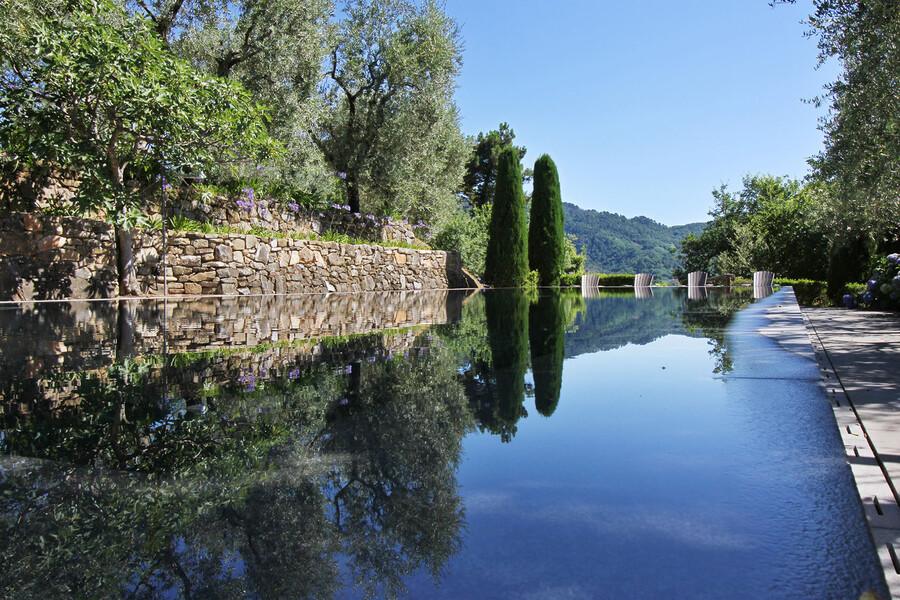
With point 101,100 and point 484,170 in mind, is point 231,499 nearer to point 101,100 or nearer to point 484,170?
point 101,100

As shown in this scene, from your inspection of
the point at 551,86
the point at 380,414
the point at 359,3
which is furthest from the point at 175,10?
the point at 380,414

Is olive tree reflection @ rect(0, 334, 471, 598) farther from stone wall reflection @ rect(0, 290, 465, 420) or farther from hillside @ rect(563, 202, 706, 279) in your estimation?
hillside @ rect(563, 202, 706, 279)

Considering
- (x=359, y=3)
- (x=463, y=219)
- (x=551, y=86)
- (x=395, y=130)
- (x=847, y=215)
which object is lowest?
(x=847, y=215)

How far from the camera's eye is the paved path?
1.47 metres

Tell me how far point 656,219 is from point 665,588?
3235 inches

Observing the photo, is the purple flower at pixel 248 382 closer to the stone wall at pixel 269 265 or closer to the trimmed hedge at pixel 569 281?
the stone wall at pixel 269 265

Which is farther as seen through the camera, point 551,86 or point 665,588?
point 551,86

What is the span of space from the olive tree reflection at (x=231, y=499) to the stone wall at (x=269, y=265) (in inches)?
397

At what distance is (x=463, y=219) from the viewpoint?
2458 cm

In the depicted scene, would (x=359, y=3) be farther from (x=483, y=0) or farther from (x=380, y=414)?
(x=380, y=414)

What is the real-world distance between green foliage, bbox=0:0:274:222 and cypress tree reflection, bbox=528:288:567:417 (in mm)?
6400

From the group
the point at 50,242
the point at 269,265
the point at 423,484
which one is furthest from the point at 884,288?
the point at 50,242

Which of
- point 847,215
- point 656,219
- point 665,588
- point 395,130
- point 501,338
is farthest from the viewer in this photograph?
point 656,219

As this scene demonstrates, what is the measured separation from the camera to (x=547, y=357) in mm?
4715
